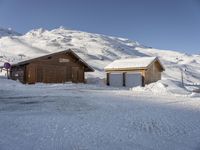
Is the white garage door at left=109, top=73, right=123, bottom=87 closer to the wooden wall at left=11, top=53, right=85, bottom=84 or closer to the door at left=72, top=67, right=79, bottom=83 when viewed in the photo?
the wooden wall at left=11, top=53, right=85, bottom=84

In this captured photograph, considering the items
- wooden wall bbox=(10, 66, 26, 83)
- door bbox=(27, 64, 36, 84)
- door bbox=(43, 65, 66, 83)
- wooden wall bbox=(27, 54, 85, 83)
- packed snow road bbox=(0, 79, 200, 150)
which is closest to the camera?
packed snow road bbox=(0, 79, 200, 150)

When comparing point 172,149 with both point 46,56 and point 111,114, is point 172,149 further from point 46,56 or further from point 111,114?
point 46,56

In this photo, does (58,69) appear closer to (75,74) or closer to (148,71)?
(75,74)

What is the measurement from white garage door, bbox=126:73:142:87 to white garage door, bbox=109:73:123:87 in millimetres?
1044

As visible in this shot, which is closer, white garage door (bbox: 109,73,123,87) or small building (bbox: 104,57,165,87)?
small building (bbox: 104,57,165,87)

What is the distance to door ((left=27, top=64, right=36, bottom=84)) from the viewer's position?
100ft

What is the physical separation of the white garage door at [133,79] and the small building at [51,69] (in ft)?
17.9

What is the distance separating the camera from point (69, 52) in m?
34.7

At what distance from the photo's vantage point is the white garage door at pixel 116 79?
36406mm

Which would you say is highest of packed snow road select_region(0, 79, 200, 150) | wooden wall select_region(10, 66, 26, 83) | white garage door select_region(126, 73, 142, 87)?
wooden wall select_region(10, 66, 26, 83)

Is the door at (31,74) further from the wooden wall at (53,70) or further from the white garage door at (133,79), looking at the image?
the white garage door at (133,79)

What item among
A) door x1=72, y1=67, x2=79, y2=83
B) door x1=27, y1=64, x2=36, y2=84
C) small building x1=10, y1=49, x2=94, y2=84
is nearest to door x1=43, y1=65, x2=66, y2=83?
small building x1=10, y1=49, x2=94, y2=84

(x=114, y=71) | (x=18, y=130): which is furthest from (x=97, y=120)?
(x=114, y=71)

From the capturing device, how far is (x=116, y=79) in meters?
37.0
